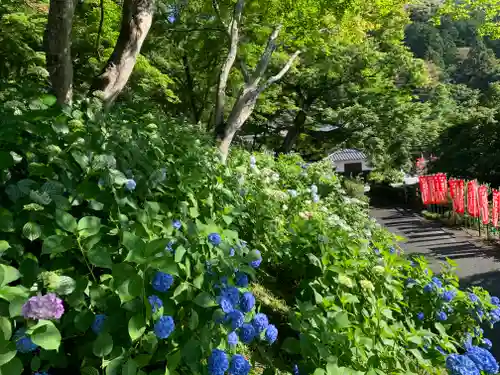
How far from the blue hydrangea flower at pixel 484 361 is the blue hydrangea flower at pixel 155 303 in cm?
156

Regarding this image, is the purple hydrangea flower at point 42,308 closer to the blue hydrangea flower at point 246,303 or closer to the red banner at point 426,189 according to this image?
the blue hydrangea flower at point 246,303

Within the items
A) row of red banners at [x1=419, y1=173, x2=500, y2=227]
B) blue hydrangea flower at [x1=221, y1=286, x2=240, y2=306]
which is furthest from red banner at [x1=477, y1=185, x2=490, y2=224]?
blue hydrangea flower at [x1=221, y1=286, x2=240, y2=306]

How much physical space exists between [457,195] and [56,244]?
51.4 feet

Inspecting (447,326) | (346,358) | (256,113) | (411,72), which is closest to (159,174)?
(346,358)

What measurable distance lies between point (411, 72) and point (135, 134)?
15.4 metres

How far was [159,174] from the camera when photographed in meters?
1.78

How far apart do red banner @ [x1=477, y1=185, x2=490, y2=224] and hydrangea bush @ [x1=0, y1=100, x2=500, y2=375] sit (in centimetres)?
1204

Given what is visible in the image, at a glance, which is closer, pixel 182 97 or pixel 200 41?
pixel 200 41

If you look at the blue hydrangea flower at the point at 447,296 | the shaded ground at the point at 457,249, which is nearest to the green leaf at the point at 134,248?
the blue hydrangea flower at the point at 447,296

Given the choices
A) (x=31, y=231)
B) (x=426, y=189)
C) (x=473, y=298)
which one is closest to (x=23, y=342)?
(x=31, y=231)

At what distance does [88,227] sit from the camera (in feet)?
4.19

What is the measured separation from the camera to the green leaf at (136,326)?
1116 millimetres

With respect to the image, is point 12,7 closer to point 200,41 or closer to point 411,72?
point 200,41

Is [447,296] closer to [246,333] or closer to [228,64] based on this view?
[246,333]
